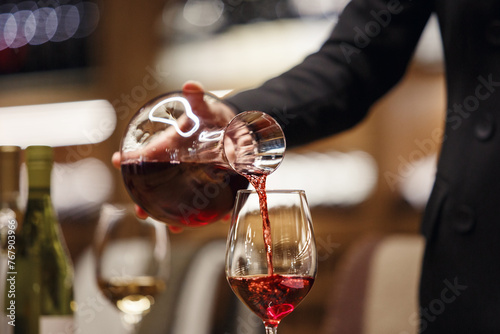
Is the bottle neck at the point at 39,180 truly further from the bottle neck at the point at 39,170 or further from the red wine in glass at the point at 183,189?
the red wine in glass at the point at 183,189

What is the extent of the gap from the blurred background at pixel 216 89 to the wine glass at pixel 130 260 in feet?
2.04

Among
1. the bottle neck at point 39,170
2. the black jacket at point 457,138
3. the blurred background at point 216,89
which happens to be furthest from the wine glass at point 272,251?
the blurred background at point 216,89

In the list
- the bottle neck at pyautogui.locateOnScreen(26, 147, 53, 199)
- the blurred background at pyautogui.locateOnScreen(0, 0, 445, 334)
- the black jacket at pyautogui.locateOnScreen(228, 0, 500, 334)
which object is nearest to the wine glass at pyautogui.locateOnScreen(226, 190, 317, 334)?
the black jacket at pyautogui.locateOnScreen(228, 0, 500, 334)

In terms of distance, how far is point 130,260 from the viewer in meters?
1.11

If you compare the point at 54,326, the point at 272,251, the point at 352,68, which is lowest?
the point at 54,326

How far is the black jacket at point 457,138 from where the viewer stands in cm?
99

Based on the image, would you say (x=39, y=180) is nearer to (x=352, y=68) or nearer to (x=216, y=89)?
(x=352, y=68)

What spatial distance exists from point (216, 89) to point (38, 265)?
6.47 feet

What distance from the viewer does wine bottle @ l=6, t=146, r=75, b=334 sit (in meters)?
0.97

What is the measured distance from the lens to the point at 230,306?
5.15 ft

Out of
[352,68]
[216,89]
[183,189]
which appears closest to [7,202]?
[183,189]

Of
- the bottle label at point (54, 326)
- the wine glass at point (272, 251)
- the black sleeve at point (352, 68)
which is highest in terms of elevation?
the black sleeve at point (352, 68)

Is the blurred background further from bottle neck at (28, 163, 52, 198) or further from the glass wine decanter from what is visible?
the glass wine decanter

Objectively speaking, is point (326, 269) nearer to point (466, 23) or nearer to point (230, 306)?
point (230, 306)
